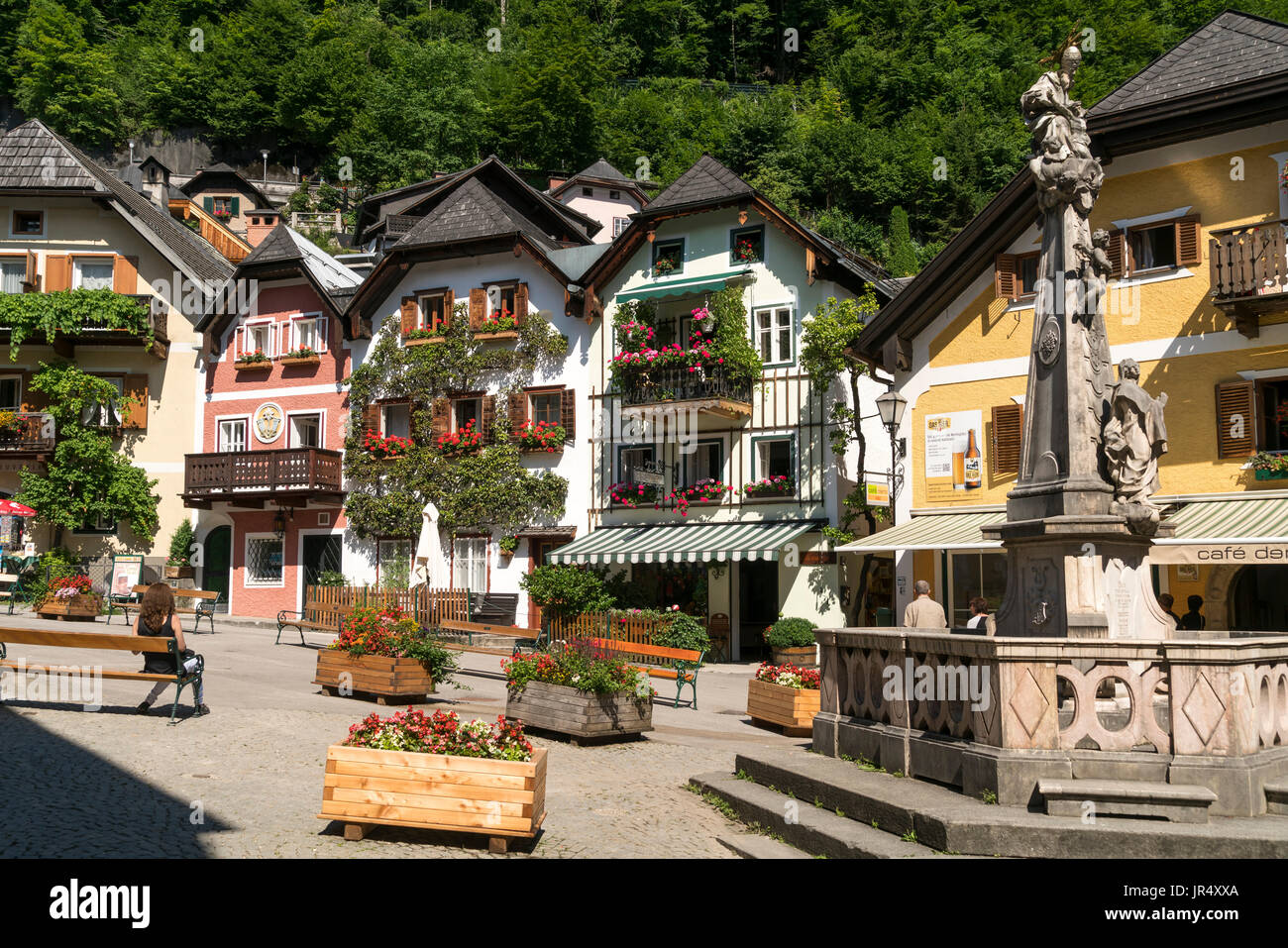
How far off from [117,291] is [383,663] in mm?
A: 25143

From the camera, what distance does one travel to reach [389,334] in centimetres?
3534

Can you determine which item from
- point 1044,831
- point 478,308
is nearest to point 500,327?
point 478,308

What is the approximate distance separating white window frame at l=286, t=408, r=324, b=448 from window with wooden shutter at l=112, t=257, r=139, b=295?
21.9ft

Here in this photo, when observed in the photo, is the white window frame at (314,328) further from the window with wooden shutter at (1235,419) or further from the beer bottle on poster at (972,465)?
the window with wooden shutter at (1235,419)

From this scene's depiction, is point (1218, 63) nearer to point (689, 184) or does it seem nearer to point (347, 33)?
point (689, 184)

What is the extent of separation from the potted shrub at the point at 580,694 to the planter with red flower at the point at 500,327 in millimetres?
19476

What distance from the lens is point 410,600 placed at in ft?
94.6

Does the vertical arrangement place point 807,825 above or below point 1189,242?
below

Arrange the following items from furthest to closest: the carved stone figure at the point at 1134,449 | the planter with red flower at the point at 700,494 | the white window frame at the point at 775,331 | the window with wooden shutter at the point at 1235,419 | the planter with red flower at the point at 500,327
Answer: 1. the planter with red flower at the point at 500,327
2. the planter with red flower at the point at 700,494
3. the white window frame at the point at 775,331
4. the window with wooden shutter at the point at 1235,419
5. the carved stone figure at the point at 1134,449

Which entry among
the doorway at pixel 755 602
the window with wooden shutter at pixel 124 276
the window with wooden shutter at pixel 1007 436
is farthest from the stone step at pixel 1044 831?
the window with wooden shutter at pixel 124 276

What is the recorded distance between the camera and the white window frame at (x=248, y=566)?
117 feet

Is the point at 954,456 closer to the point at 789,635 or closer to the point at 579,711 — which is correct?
the point at 789,635

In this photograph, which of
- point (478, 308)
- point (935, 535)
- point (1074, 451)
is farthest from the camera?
point (478, 308)

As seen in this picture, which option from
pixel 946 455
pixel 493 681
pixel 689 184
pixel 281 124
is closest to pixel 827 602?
pixel 946 455
